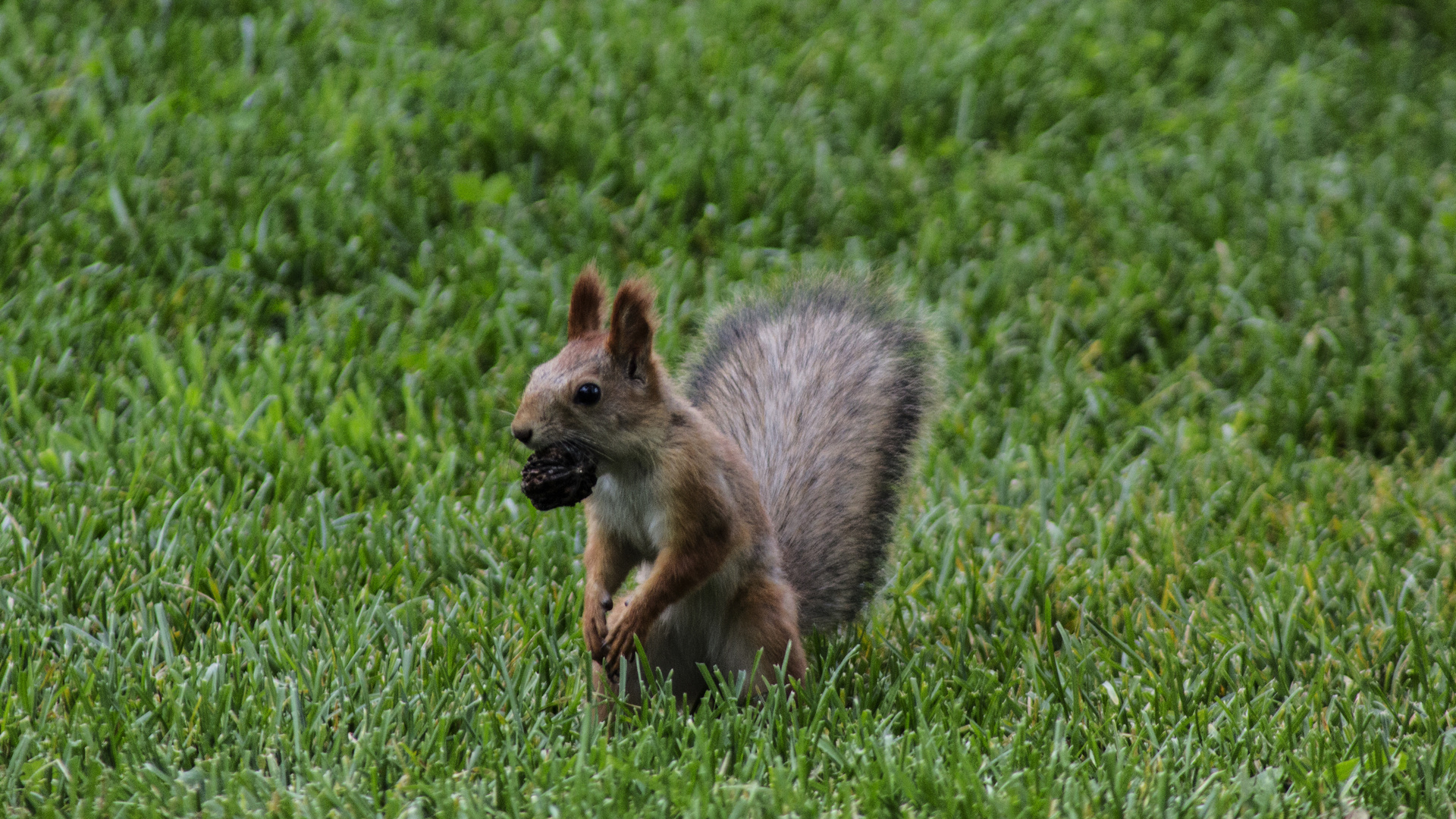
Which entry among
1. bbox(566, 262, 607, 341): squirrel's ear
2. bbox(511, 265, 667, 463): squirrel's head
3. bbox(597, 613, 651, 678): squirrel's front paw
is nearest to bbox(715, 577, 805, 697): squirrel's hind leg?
bbox(597, 613, 651, 678): squirrel's front paw

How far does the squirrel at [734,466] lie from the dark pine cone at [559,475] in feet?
0.08

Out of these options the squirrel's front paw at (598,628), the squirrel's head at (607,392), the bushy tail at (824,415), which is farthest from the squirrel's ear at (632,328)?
the bushy tail at (824,415)

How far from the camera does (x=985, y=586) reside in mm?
3156

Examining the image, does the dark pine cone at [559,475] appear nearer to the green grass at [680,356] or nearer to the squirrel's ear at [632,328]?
the squirrel's ear at [632,328]

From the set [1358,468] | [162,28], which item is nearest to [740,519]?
[1358,468]

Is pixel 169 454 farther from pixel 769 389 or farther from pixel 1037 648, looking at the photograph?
pixel 1037 648

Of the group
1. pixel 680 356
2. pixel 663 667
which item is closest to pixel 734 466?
pixel 663 667

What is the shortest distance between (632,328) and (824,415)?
0.66m

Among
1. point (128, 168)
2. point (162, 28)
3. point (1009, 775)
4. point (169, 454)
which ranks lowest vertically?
point (1009, 775)

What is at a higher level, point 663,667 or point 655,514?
point 655,514

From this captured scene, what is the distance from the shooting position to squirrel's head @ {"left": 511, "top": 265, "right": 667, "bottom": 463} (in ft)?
7.38

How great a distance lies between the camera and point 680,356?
379 centimetres

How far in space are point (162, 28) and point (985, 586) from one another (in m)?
3.49

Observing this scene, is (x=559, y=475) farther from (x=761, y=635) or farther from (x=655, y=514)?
(x=761, y=635)
